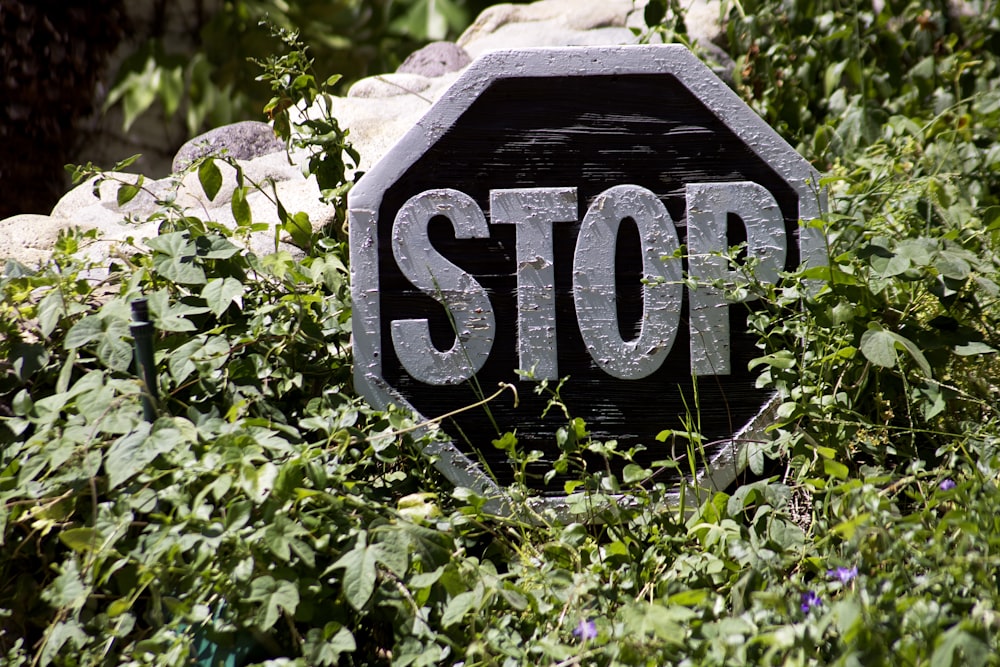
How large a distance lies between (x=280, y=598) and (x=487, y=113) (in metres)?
0.91

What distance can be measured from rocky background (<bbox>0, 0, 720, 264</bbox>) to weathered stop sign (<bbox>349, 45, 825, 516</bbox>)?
0.75 feet

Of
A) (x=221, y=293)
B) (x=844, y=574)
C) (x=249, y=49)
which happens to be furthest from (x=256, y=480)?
(x=249, y=49)

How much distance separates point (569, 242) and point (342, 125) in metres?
1.10

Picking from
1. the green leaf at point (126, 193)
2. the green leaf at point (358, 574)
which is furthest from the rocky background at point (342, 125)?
the green leaf at point (358, 574)

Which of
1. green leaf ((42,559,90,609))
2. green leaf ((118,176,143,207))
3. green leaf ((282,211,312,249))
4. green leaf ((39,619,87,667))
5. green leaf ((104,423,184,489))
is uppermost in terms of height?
green leaf ((118,176,143,207))

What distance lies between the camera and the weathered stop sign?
1.55 m

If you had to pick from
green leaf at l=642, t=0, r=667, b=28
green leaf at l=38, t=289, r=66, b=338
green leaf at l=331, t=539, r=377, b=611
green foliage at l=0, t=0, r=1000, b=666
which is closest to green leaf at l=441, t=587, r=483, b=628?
green foliage at l=0, t=0, r=1000, b=666

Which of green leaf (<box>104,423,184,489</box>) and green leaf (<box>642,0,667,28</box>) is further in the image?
green leaf (<box>642,0,667,28</box>)

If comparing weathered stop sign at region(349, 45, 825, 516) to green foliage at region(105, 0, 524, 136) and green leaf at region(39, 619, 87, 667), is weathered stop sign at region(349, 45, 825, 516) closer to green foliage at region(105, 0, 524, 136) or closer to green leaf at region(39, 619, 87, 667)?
green leaf at region(39, 619, 87, 667)

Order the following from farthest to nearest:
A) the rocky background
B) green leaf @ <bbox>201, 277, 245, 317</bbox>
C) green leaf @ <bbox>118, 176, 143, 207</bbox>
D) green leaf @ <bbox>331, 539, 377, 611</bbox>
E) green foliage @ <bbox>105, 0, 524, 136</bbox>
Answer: green foliage @ <bbox>105, 0, 524, 136</bbox> → the rocky background → green leaf @ <bbox>118, 176, 143, 207</bbox> → green leaf @ <bbox>201, 277, 245, 317</bbox> → green leaf @ <bbox>331, 539, 377, 611</bbox>

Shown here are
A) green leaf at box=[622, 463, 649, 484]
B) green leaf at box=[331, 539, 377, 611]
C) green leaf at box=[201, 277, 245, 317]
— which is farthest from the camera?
green leaf at box=[201, 277, 245, 317]

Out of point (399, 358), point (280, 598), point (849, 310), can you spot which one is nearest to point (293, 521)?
point (280, 598)

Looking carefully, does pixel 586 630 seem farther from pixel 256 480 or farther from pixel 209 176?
pixel 209 176

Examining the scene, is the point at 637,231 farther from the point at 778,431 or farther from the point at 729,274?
the point at 778,431
